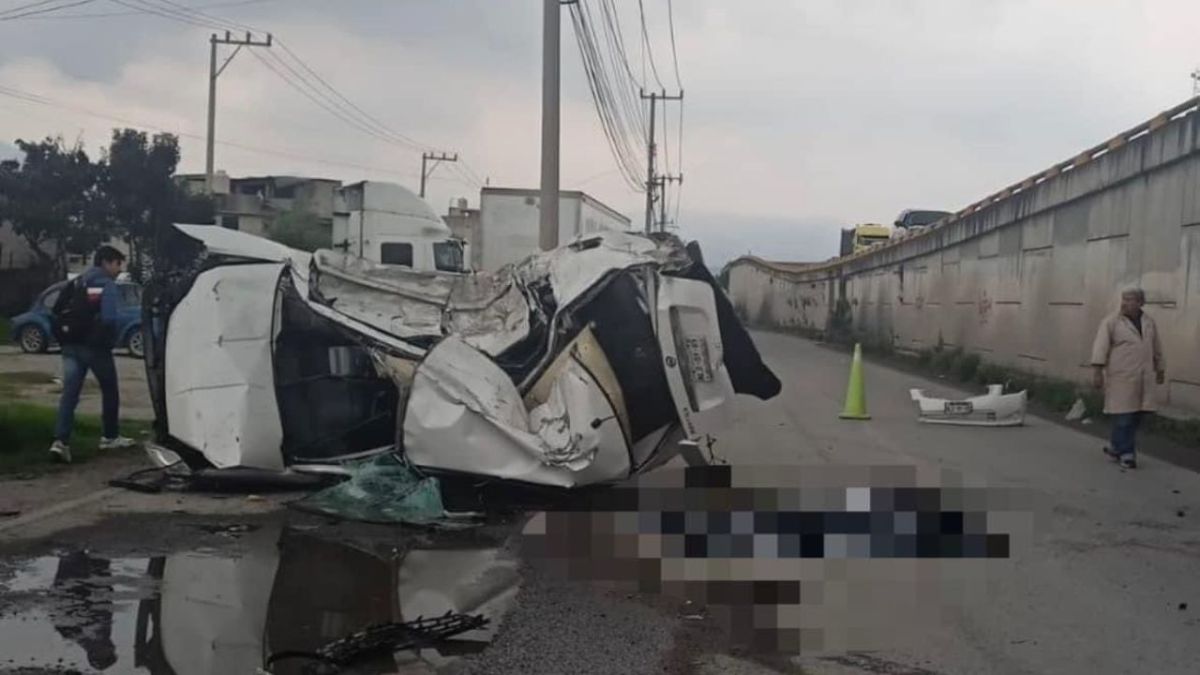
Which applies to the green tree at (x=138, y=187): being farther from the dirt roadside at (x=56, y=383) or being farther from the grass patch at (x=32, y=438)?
the grass patch at (x=32, y=438)

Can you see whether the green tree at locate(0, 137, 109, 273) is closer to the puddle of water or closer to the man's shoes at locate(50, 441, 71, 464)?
the man's shoes at locate(50, 441, 71, 464)

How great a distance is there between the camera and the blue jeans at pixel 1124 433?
1151 cm

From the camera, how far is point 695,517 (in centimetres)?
743

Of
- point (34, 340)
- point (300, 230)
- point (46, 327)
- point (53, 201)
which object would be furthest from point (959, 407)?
point (300, 230)

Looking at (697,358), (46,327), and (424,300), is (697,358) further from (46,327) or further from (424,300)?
(46,327)

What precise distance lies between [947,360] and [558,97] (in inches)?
398

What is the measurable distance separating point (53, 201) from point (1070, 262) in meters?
31.8

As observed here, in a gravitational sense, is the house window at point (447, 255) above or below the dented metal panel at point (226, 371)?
above

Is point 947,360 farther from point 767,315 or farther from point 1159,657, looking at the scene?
point 767,315

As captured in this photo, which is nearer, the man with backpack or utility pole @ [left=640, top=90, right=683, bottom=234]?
the man with backpack

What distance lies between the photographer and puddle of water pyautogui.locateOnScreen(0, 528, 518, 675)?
524cm

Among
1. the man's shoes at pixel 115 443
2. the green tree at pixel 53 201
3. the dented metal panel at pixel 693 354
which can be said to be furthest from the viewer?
the green tree at pixel 53 201

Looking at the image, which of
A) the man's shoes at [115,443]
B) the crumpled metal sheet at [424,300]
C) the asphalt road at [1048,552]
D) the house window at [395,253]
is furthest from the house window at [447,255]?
the crumpled metal sheet at [424,300]

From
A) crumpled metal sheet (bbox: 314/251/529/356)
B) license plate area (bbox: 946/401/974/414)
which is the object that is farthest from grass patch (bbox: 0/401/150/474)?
license plate area (bbox: 946/401/974/414)
